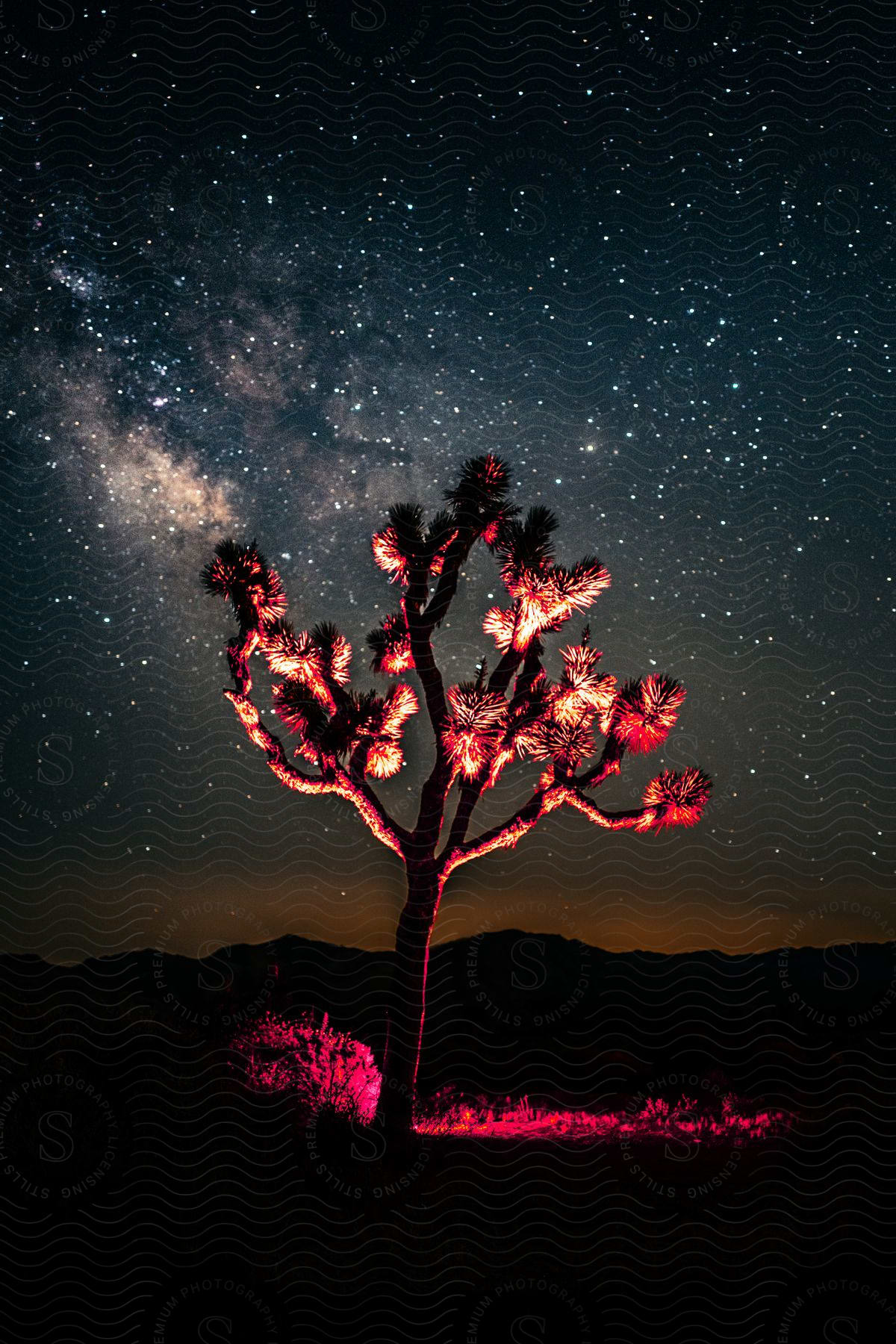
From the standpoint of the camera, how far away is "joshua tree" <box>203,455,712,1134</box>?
365 inches

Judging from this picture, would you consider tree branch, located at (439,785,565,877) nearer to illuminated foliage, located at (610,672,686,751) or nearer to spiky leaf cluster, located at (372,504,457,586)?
illuminated foliage, located at (610,672,686,751)

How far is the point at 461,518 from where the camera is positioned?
31.8 ft

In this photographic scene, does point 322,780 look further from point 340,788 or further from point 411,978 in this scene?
point 411,978

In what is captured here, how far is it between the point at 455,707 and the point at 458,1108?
16.2 feet

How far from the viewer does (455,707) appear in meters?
9.05

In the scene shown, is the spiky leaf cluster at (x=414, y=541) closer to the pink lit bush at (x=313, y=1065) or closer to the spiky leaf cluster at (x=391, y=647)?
the spiky leaf cluster at (x=391, y=647)

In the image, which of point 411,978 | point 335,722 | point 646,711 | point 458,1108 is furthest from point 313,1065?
point 646,711

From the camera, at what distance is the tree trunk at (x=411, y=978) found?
9.28m

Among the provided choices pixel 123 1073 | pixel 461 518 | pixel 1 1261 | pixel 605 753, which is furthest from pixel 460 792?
pixel 1 1261

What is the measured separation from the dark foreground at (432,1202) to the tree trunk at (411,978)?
86 cm

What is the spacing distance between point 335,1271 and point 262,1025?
4.45 metres

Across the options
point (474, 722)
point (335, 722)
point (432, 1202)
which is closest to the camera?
point (432, 1202)

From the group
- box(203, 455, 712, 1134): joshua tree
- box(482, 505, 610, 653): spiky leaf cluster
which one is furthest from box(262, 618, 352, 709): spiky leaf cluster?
box(482, 505, 610, 653): spiky leaf cluster

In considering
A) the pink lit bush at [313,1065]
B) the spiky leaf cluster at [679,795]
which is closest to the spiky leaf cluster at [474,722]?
the spiky leaf cluster at [679,795]
